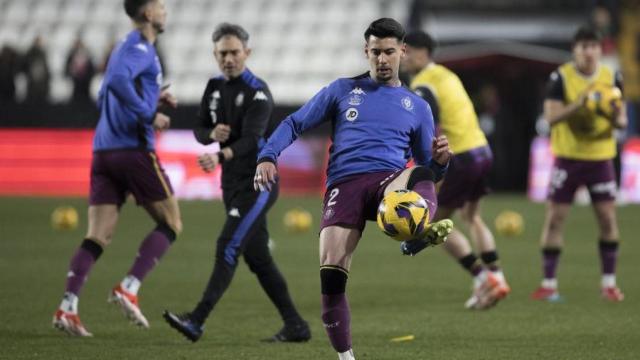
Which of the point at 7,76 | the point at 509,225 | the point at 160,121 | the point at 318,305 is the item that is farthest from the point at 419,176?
the point at 7,76

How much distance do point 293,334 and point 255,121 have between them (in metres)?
1.54

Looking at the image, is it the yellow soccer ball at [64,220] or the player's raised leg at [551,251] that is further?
the yellow soccer ball at [64,220]

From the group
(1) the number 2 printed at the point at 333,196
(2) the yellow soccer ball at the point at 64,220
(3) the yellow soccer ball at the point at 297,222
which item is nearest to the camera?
(1) the number 2 printed at the point at 333,196

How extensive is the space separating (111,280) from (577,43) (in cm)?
499

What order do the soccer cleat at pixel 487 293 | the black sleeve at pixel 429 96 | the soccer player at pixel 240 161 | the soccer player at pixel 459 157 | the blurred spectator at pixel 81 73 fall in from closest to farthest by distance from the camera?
the soccer player at pixel 240 161, the soccer cleat at pixel 487 293, the black sleeve at pixel 429 96, the soccer player at pixel 459 157, the blurred spectator at pixel 81 73

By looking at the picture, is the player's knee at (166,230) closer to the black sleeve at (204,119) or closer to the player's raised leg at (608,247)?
the black sleeve at (204,119)

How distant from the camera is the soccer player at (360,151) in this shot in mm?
7445

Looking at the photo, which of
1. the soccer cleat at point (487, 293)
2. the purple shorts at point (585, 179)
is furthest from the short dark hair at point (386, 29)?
the purple shorts at point (585, 179)

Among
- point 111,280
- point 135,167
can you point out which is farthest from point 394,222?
point 111,280

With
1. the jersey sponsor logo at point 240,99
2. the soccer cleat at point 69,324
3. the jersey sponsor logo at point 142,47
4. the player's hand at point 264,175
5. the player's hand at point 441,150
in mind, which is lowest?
the soccer cleat at point 69,324

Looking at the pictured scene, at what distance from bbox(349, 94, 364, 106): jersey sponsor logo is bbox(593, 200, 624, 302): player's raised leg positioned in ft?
15.7

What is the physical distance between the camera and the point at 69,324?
9.20 metres

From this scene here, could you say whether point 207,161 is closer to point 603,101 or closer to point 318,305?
point 318,305

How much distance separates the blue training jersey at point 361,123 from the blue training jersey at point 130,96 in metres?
2.32
